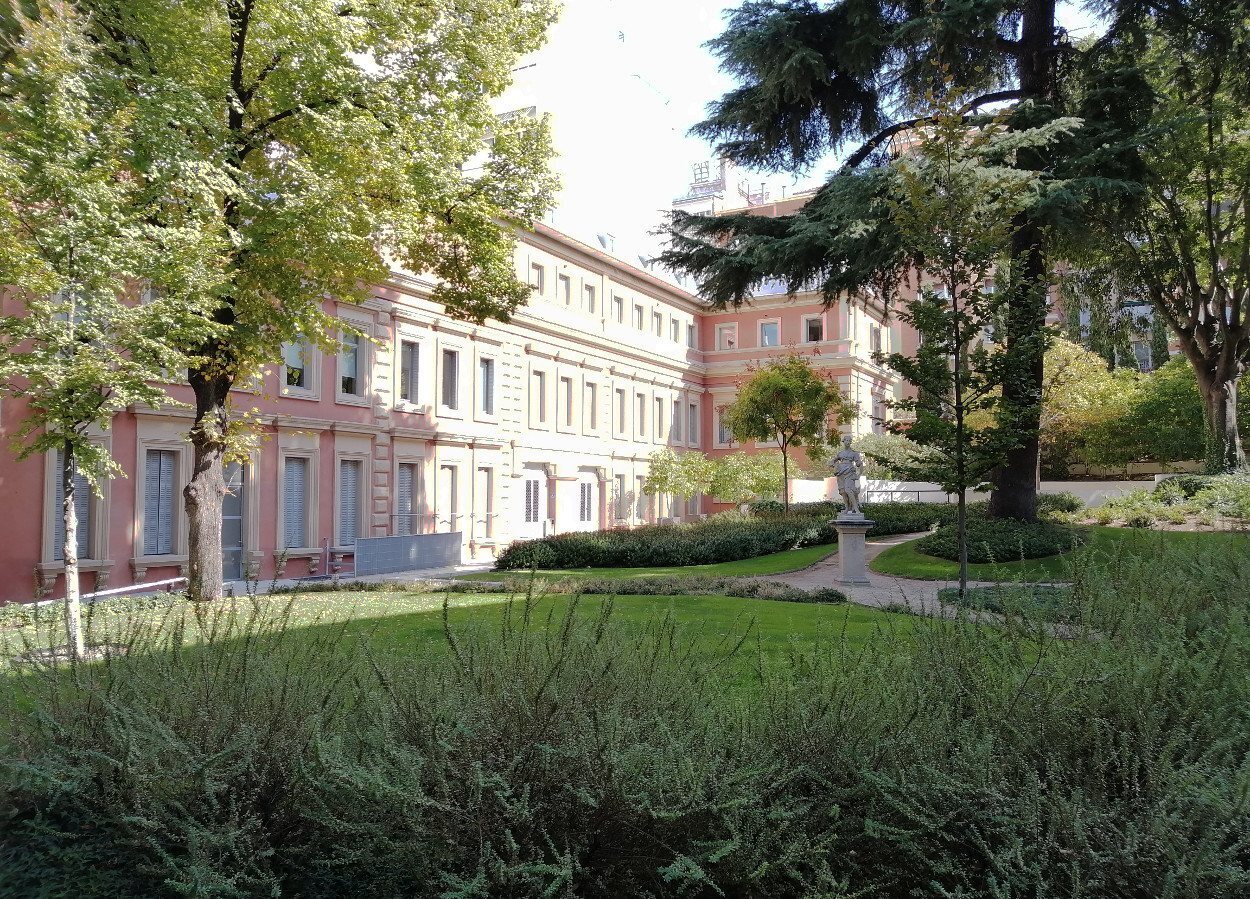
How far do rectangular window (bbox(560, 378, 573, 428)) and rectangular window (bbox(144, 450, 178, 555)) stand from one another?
48.8 feet

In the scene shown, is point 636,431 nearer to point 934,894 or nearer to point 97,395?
point 97,395

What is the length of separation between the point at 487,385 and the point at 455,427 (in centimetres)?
233

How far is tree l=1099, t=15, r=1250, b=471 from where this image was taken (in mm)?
18969

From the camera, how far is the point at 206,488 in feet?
45.3

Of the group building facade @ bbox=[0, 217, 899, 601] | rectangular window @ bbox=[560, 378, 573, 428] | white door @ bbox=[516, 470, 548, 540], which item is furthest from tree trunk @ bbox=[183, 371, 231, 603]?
rectangular window @ bbox=[560, 378, 573, 428]

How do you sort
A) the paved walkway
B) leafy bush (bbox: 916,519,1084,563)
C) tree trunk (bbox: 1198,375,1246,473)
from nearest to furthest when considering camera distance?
the paved walkway → leafy bush (bbox: 916,519,1084,563) → tree trunk (bbox: 1198,375,1246,473)

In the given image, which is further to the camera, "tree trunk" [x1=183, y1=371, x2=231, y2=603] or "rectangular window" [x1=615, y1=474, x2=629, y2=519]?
"rectangular window" [x1=615, y1=474, x2=629, y2=519]

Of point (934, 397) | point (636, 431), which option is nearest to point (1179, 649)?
point (934, 397)

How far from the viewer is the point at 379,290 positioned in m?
24.1

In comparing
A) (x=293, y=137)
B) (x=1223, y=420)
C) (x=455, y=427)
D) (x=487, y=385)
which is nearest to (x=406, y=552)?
(x=455, y=427)

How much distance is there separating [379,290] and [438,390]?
3.28 metres

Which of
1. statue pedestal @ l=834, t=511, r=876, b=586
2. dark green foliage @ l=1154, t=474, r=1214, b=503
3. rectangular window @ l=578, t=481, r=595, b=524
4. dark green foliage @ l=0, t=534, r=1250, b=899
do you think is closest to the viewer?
dark green foliage @ l=0, t=534, r=1250, b=899

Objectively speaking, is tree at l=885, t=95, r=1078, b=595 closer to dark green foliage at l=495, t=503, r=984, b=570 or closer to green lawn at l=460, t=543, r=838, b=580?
green lawn at l=460, t=543, r=838, b=580

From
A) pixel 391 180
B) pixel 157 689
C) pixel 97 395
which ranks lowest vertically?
pixel 157 689
